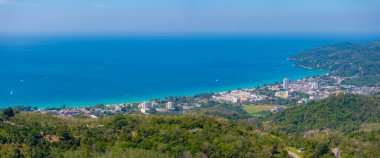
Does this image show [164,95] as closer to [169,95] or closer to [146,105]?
[169,95]

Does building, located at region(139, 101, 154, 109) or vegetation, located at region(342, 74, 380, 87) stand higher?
vegetation, located at region(342, 74, 380, 87)

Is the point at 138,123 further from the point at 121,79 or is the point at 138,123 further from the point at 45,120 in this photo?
the point at 121,79

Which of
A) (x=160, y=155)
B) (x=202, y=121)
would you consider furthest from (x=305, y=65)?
(x=160, y=155)

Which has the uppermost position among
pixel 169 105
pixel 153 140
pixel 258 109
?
pixel 153 140

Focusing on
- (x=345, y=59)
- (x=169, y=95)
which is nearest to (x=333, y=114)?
(x=169, y=95)

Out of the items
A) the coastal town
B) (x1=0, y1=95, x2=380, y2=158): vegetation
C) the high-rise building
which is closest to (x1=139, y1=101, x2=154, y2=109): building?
the coastal town

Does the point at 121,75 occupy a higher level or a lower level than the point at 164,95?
higher

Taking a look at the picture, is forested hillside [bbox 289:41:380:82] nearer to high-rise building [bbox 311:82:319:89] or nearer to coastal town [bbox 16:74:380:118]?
coastal town [bbox 16:74:380:118]

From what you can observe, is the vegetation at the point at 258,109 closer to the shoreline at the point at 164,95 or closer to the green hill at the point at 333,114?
the green hill at the point at 333,114

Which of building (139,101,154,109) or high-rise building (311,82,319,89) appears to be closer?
building (139,101,154,109)
